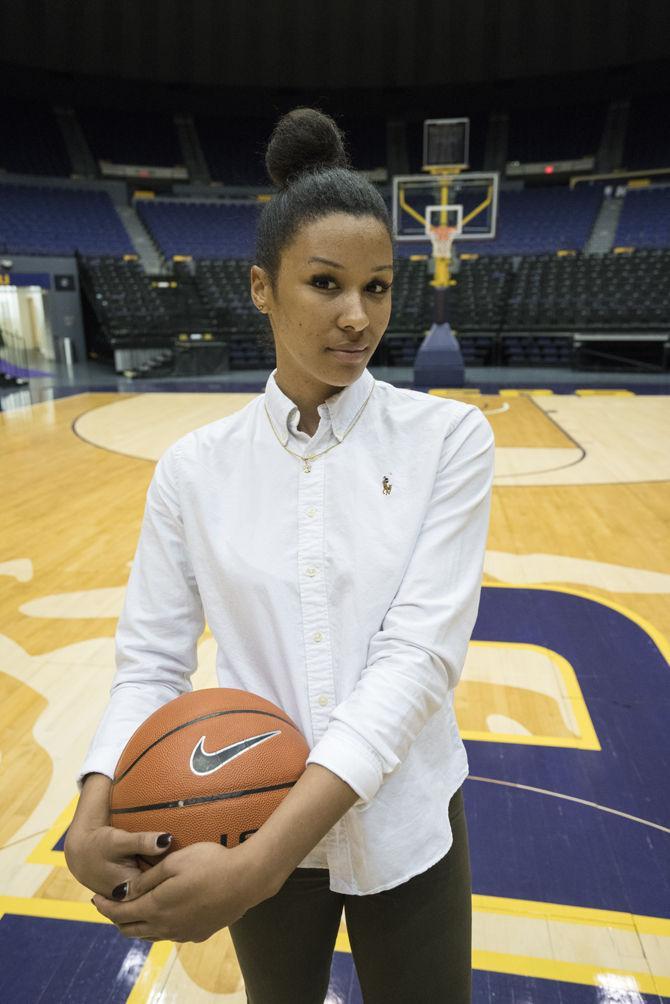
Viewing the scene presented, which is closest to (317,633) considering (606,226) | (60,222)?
(60,222)

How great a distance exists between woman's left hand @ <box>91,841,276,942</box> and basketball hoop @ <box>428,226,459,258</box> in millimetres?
10416

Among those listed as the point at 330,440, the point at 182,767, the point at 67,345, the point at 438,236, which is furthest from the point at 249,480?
the point at 67,345

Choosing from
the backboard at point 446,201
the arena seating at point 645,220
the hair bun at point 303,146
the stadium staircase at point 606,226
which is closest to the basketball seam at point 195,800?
the hair bun at point 303,146

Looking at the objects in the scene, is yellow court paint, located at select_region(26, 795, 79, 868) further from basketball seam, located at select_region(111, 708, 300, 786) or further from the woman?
basketball seam, located at select_region(111, 708, 300, 786)

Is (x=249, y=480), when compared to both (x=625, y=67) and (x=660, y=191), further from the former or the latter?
(x=660, y=191)

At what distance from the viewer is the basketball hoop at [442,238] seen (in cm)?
1022

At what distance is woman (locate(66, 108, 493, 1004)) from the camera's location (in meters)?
0.86

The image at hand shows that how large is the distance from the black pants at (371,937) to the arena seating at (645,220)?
18149mm

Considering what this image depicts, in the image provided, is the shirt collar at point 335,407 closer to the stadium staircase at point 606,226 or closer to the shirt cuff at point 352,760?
the shirt cuff at point 352,760

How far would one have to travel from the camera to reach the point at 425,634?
824 millimetres

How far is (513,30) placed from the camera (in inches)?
601

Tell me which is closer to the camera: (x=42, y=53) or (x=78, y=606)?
(x=78, y=606)

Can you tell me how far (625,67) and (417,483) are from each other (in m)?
18.6

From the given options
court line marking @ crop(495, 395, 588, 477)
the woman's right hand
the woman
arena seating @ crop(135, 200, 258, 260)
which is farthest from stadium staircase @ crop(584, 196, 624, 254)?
the woman's right hand
